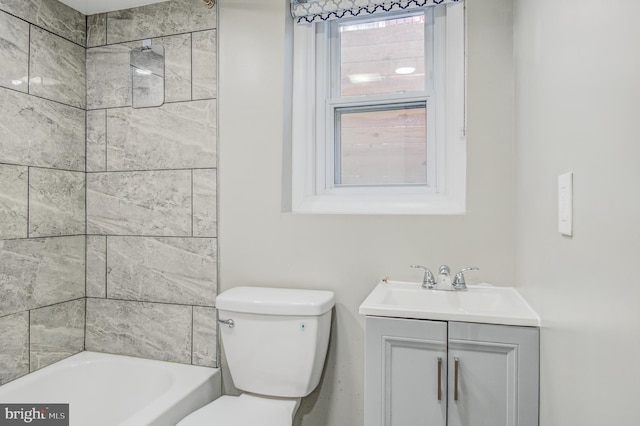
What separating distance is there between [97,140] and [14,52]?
1.64ft

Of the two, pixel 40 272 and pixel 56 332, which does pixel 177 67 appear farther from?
pixel 56 332

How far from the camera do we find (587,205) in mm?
781

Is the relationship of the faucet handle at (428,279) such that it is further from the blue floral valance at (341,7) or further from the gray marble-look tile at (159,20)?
the gray marble-look tile at (159,20)

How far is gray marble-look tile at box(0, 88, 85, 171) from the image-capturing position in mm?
1731

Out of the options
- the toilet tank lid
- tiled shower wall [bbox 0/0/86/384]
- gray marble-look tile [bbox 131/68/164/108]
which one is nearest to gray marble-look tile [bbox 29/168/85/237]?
tiled shower wall [bbox 0/0/86/384]

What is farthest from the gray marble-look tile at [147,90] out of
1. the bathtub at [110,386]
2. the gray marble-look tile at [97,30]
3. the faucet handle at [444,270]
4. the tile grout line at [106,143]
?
the faucet handle at [444,270]

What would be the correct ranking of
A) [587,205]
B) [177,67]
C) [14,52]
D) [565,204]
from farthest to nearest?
[177,67] → [14,52] → [565,204] → [587,205]

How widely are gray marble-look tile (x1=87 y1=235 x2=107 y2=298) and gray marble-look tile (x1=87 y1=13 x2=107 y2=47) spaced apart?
1.00 meters

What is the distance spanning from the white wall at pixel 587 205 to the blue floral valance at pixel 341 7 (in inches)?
23.6

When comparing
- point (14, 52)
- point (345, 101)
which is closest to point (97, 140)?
point (14, 52)

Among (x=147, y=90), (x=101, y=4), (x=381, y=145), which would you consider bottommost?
(x=381, y=145)

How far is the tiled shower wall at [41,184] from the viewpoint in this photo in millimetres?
1738

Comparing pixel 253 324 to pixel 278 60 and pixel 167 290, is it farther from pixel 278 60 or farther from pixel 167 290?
pixel 278 60

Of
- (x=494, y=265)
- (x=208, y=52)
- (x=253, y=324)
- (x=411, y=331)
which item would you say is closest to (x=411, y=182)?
(x=494, y=265)
